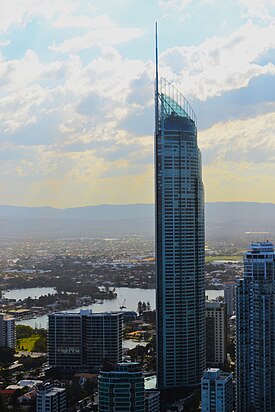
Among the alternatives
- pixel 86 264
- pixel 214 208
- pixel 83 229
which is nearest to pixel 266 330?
pixel 214 208

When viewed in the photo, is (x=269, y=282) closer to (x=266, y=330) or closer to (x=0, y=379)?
(x=266, y=330)

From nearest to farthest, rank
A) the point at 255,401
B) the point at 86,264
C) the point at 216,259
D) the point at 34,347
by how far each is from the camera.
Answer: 1. the point at 255,401
2. the point at 34,347
3. the point at 216,259
4. the point at 86,264

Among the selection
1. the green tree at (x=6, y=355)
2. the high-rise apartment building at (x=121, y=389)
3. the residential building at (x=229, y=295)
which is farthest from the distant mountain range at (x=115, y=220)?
the high-rise apartment building at (x=121, y=389)

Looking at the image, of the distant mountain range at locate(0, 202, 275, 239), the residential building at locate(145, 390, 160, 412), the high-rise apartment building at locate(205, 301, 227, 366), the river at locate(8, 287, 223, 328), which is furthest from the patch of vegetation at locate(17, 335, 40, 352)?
the residential building at locate(145, 390, 160, 412)

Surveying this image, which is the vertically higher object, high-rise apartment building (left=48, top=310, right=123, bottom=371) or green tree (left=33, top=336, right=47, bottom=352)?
high-rise apartment building (left=48, top=310, right=123, bottom=371)

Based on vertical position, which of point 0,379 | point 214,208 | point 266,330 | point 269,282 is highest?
point 214,208

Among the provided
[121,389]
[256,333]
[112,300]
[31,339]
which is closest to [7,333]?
[31,339]

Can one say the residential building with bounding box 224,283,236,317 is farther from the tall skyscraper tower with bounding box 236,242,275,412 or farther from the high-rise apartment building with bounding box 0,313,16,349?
the tall skyscraper tower with bounding box 236,242,275,412
